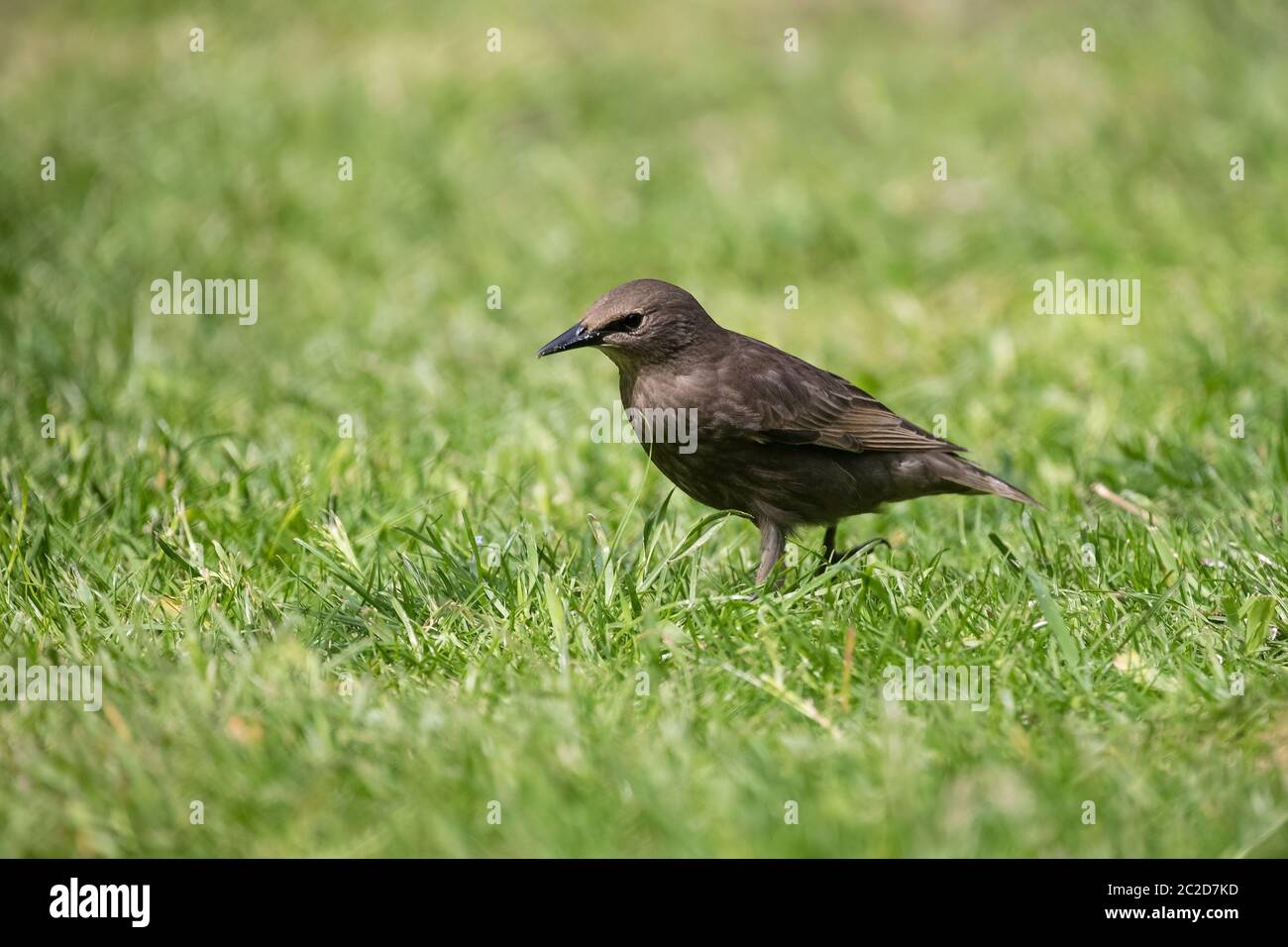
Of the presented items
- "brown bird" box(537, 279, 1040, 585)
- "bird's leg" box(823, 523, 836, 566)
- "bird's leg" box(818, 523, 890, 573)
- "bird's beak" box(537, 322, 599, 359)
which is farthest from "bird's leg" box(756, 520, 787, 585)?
"bird's beak" box(537, 322, 599, 359)

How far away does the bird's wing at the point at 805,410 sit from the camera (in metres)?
4.92

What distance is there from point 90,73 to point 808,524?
24.5 feet

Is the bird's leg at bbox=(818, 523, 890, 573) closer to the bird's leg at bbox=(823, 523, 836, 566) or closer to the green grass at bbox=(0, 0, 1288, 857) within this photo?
the bird's leg at bbox=(823, 523, 836, 566)

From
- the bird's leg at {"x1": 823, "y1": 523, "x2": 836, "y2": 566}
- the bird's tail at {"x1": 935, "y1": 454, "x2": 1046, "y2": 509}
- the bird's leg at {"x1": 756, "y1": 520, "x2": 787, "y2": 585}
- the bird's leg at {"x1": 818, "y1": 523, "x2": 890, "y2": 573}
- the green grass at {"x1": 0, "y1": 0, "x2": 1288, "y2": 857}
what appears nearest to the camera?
the green grass at {"x1": 0, "y1": 0, "x2": 1288, "y2": 857}

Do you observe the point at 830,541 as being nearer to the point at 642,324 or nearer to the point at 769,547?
the point at 769,547

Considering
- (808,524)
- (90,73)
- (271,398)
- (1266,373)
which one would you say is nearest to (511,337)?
(271,398)

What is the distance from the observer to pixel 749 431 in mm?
4867

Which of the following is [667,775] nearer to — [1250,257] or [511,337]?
[511,337]

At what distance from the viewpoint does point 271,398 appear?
6.70m

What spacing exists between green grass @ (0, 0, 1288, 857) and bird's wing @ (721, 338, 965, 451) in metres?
0.42

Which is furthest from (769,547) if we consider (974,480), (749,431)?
(974,480)

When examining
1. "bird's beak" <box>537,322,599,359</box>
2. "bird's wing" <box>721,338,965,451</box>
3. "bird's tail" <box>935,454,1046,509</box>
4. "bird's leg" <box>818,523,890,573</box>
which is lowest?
"bird's leg" <box>818,523,890,573</box>

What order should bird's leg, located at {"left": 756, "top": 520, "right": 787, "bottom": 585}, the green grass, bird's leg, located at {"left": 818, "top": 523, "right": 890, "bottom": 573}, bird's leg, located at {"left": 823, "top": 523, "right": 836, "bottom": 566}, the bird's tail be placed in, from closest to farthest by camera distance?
the green grass → bird's leg, located at {"left": 818, "top": 523, "right": 890, "bottom": 573} → bird's leg, located at {"left": 756, "top": 520, "right": 787, "bottom": 585} → the bird's tail → bird's leg, located at {"left": 823, "top": 523, "right": 836, "bottom": 566}

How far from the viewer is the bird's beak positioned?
4.85m
